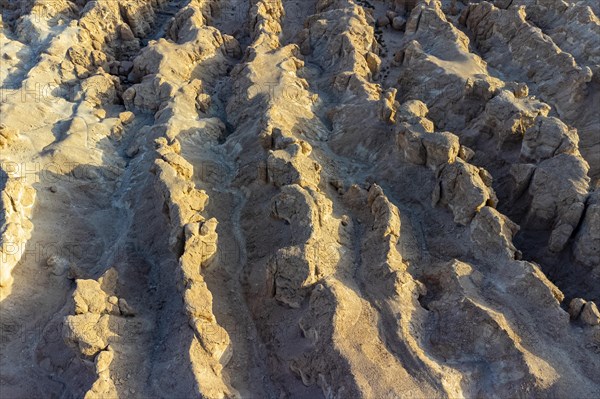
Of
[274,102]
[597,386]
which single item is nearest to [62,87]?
[274,102]

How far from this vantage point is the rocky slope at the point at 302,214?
1466 cm

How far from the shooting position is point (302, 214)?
60.3 feet

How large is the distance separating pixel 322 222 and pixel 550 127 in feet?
39.6

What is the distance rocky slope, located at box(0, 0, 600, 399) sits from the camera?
1466 cm

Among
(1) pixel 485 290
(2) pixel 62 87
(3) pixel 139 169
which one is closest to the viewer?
Answer: (1) pixel 485 290

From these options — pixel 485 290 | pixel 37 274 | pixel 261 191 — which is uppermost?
pixel 485 290

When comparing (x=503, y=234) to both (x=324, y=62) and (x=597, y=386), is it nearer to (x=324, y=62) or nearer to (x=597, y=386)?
(x=597, y=386)

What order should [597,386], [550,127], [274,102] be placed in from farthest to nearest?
[274,102] < [550,127] < [597,386]

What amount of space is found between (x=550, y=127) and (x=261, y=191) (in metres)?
14.2

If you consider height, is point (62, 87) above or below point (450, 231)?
below

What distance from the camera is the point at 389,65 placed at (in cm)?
3266

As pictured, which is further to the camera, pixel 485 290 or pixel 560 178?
pixel 560 178

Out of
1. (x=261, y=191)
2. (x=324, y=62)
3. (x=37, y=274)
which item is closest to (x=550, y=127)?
(x=261, y=191)

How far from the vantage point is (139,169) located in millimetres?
23609
